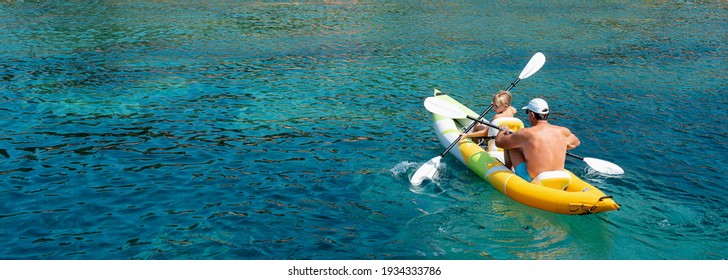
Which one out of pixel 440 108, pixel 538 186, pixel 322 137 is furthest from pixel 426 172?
pixel 322 137

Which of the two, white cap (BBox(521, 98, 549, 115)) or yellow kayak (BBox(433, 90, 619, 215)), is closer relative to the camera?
yellow kayak (BBox(433, 90, 619, 215))

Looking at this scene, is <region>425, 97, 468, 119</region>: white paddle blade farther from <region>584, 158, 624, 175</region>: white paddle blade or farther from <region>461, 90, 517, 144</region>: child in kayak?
<region>584, 158, 624, 175</region>: white paddle blade

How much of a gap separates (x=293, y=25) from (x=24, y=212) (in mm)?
18513

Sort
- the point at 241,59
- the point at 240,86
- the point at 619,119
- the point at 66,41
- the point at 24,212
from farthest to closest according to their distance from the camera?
the point at 66,41
the point at 241,59
the point at 240,86
the point at 619,119
the point at 24,212

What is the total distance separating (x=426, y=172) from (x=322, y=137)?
306cm

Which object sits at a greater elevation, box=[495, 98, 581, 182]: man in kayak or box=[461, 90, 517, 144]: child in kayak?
box=[461, 90, 517, 144]: child in kayak

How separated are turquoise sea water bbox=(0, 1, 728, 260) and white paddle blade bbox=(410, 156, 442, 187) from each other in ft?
0.95

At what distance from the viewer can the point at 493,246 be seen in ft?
27.6

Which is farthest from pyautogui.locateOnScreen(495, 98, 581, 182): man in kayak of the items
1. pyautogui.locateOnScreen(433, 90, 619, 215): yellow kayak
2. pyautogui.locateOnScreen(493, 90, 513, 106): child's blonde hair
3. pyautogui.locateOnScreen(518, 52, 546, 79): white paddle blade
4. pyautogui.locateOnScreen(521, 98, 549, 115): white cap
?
pyautogui.locateOnScreen(518, 52, 546, 79): white paddle blade

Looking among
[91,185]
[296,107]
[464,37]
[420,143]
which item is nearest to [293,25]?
[464,37]

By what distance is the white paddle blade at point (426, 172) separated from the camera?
34.9ft

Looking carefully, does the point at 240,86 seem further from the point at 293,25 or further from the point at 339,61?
the point at 293,25

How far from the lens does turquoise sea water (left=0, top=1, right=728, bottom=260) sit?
870cm

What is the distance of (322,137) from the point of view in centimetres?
1324
